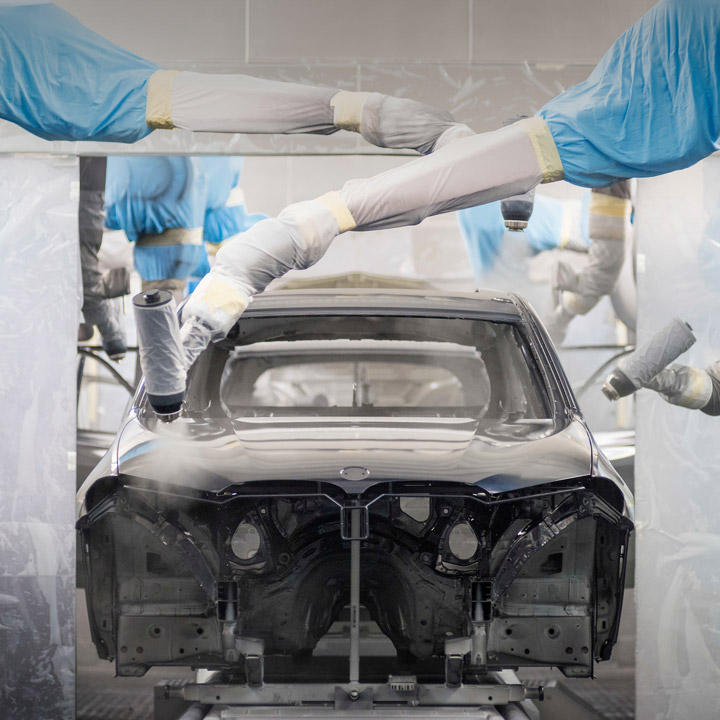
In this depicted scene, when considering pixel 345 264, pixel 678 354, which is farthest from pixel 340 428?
pixel 678 354

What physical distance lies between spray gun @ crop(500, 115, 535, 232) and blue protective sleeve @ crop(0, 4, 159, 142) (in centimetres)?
150

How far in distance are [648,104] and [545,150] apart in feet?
1.39

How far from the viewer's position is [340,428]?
113 inches

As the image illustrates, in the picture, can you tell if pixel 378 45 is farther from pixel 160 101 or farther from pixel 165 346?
pixel 165 346

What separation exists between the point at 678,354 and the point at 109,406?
2371mm

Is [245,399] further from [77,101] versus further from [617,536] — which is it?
[617,536]

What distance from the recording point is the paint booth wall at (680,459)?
3.64 m

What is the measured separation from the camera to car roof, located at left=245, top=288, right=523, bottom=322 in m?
3.30

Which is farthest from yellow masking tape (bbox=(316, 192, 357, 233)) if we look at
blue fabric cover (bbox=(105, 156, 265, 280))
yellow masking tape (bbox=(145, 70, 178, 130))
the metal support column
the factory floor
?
the factory floor

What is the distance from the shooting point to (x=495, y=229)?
362cm

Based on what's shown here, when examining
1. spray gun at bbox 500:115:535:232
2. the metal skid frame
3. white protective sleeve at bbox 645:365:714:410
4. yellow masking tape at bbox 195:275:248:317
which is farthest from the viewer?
white protective sleeve at bbox 645:365:714:410

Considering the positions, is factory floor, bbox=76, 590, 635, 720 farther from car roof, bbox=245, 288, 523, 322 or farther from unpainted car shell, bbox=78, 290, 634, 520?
car roof, bbox=245, 288, 523, 322

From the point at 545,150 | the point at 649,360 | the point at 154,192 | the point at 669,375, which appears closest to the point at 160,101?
the point at 154,192

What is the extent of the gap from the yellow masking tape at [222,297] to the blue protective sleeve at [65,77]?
84 cm
